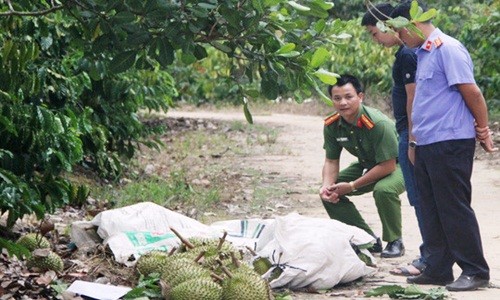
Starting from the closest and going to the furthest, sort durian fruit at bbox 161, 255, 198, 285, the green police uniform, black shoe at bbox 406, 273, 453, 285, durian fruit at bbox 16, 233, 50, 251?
1. durian fruit at bbox 161, 255, 198, 285
2. black shoe at bbox 406, 273, 453, 285
3. durian fruit at bbox 16, 233, 50, 251
4. the green police uniform

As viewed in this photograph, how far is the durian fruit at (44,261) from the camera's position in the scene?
254 inches

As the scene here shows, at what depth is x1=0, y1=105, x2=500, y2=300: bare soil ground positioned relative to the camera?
653cm

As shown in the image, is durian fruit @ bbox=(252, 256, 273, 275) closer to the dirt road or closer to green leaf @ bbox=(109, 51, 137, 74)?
the dirt road

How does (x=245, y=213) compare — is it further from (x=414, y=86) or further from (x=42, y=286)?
(x=42, y=286)

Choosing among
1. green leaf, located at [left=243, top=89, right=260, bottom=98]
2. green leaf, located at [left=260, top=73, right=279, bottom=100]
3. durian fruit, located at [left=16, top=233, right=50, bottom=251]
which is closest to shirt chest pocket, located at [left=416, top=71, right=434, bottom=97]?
green leaf, located at [left=243, top=89, right=260, bottom=98]

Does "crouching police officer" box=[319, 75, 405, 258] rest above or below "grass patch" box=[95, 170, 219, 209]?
above

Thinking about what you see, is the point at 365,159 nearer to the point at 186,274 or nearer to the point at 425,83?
the point at 425,83

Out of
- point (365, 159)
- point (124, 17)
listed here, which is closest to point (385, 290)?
point (365, 159)

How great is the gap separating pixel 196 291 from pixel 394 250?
2491mm

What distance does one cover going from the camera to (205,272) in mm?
5938

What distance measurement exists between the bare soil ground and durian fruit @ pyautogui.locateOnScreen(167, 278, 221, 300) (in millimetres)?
746

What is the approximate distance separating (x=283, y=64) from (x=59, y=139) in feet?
9.49

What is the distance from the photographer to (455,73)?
635 cm

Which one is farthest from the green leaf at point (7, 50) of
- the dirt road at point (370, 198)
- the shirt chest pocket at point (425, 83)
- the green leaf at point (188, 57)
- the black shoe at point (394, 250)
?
the black shoe at point (394, 250)
